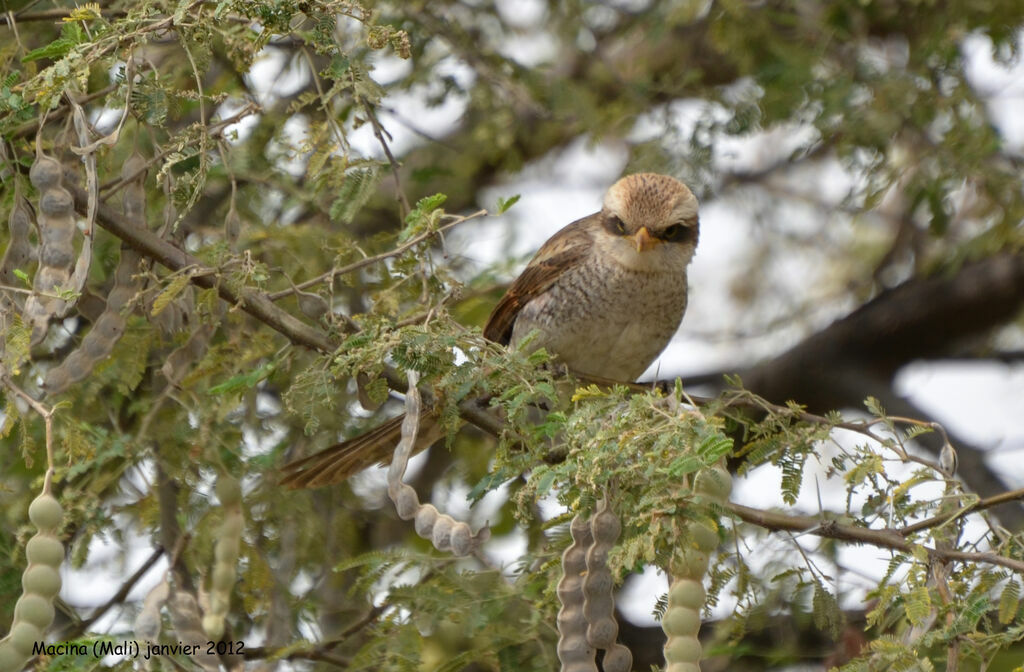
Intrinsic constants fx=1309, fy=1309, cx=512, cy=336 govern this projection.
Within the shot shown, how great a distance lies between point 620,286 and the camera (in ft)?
15.3

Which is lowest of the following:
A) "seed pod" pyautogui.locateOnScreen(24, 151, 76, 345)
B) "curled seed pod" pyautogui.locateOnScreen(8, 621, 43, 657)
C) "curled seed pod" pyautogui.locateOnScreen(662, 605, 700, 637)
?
"curled seed pod" pyautogui.locateOnScreen(662, 605, 700, 637)

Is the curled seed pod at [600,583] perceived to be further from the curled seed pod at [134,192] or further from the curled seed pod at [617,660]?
the curled seed pod at [134,192]

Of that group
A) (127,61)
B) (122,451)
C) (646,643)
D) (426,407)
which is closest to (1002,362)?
(646,643)

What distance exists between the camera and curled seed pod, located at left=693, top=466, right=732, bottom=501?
2.57 meters

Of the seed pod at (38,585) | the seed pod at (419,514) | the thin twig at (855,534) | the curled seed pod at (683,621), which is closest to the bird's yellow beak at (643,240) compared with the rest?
the thin twig at (855,534)

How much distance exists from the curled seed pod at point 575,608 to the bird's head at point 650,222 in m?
1.83

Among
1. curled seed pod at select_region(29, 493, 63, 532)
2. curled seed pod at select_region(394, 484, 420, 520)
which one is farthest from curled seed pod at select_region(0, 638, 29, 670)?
curled seed pod at select_region(394, 484, 420, 520)

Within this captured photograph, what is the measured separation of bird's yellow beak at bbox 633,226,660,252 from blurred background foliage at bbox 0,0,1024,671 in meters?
0.66

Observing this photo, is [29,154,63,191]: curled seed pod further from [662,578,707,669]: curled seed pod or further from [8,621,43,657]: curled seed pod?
[662,578,707,669]: curled seed pod

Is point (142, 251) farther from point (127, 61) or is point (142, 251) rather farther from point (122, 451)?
point (122, 451)

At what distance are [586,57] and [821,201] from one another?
2033 mm

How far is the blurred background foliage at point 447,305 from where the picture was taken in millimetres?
3072

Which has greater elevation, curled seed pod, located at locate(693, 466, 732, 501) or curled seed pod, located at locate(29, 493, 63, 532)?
curled seed pod, located at locate(29, 493, 63, 532)

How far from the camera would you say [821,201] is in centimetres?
801
